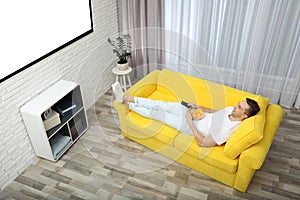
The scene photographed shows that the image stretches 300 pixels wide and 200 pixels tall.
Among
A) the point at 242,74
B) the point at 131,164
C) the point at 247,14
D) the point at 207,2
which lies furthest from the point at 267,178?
the point at 207,2

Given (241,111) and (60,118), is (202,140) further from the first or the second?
(60,118)

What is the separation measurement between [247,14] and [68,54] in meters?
1.95

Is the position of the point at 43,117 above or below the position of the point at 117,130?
above

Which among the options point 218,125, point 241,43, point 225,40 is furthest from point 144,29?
point 218,125

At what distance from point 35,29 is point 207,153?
5.76ft

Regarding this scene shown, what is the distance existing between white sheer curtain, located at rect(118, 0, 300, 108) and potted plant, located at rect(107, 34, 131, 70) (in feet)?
0.39

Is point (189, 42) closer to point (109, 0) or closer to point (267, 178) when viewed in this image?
point (109, 0)

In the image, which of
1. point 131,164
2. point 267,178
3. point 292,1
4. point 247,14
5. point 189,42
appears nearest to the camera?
point 267,178

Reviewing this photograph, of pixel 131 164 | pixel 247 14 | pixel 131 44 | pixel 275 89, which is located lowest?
pixel 131 164

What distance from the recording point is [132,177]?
2.33 metres

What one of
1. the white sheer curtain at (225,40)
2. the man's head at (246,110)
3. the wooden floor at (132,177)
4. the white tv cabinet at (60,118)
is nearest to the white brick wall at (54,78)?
the white tv cabinet at (60,118)

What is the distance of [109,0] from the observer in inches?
125

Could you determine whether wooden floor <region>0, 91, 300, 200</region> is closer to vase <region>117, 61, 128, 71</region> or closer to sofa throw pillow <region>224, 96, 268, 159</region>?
sofa throw pillow <region>224, 96, 268, 159</region>

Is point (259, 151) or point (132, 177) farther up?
point (259, 151)
